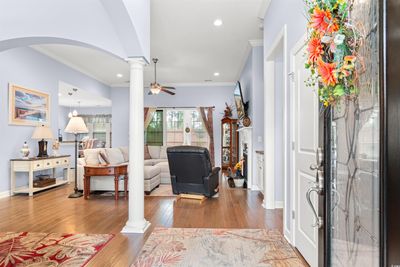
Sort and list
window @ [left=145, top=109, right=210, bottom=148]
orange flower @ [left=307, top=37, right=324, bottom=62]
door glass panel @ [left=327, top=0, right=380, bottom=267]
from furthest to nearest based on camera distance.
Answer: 1. window @ [left=145, top=109, right=210, bottom=148]
2. orange flower @ [left=307, top=37, right=324, bottom=62]
3. door glass panel @ [left=327, top=0, right=380, bottom=267]

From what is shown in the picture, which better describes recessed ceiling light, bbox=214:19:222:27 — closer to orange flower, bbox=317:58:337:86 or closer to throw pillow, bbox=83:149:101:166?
A: throw pillow, bbox=83:149:101:166

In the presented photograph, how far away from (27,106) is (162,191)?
11.2ft

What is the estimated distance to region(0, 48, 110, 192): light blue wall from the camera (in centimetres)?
484

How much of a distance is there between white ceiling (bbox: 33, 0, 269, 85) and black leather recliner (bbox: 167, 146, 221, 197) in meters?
2.20

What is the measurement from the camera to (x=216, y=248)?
8.54ft

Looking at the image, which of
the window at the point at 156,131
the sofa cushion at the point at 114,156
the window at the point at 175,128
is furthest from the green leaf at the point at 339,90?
the window at the point at 156,131

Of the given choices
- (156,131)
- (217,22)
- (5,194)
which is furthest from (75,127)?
(156,131)

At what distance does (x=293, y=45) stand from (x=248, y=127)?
2911 millimetres

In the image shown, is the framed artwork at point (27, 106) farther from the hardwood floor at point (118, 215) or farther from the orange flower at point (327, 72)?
the orange flower at point (327, 72)

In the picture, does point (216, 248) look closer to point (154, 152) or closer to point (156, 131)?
Result: point (154, 152)

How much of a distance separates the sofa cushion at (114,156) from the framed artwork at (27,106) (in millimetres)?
1741

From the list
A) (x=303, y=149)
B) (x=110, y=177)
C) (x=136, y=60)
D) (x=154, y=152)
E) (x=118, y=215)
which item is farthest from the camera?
(x=154, y=152)

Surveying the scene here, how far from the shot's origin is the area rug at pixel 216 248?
233 cm

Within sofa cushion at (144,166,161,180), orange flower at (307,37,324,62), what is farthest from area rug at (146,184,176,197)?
orange flower at (307,37,324,62)
